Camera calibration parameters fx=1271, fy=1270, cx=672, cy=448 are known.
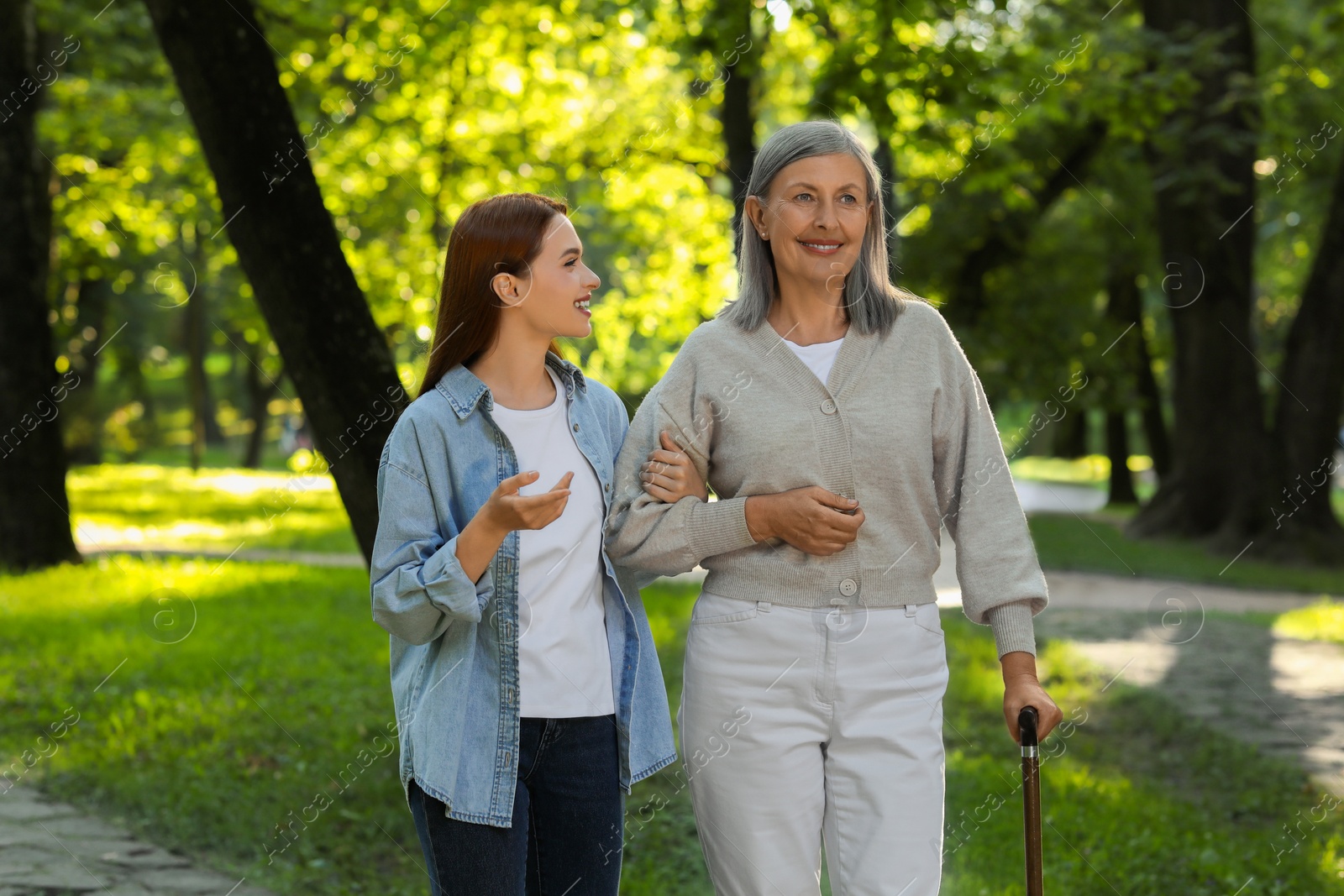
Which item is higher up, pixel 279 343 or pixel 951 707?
pixel 279 343

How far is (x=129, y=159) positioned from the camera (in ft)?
50.9

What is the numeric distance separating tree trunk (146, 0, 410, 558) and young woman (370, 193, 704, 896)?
1972 mm

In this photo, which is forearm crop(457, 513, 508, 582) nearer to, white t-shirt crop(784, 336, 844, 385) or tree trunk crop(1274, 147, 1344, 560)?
white t-shirt crop(784, 336, 844, 385)

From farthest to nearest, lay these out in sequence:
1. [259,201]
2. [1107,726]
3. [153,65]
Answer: [153,65] → [1107,726] → [259,201]

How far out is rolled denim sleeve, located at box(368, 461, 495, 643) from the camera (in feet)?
7.75

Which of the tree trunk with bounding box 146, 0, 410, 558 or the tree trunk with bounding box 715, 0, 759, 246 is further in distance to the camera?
the tree trunk with bounding box 715, 0, 759, 246

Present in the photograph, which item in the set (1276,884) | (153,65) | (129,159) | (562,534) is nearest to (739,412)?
(562,534)

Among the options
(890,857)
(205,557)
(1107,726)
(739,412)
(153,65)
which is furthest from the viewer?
(153,65)

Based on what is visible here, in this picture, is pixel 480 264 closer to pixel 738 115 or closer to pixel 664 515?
pixel 664 515

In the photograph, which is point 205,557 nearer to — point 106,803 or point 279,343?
point 106,803

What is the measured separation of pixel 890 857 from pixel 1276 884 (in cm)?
312

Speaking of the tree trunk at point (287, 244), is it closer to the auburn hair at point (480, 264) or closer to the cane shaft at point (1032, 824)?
the auburn hair at point (480, 264)

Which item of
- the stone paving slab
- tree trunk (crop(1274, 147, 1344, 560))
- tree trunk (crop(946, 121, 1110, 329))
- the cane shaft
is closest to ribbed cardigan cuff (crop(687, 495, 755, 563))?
the cane shaft

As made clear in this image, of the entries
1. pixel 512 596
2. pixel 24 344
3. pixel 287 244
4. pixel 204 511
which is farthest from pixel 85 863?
pixel 204 511
